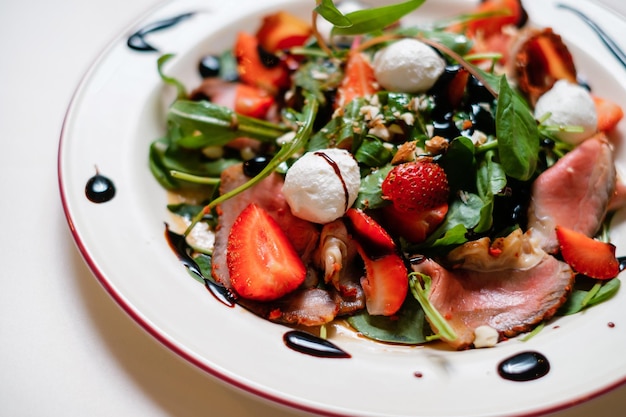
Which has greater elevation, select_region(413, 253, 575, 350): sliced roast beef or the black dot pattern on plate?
the black dot pattern on plate

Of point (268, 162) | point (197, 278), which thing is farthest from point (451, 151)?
point (197, 278)

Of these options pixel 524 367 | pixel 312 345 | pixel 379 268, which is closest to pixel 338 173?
pixel 379 268

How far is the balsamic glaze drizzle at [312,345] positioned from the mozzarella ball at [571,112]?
1.15m

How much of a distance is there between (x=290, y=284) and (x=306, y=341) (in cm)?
19

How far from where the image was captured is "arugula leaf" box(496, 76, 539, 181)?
1856 mm

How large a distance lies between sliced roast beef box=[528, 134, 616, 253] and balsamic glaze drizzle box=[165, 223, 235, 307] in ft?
3.38

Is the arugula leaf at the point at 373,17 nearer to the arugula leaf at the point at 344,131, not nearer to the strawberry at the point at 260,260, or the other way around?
the arugula leaf at the point at 344,131

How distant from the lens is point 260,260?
1743 mm

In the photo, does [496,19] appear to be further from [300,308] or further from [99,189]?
[99,189]

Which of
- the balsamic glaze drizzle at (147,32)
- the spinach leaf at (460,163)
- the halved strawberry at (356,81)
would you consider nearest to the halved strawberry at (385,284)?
the spinach leaf at (460,163)

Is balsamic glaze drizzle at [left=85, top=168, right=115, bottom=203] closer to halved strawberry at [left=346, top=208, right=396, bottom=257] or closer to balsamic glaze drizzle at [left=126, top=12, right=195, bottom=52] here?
balsamic glaze drizzle at [left=126, top=12, right=195, bottom=52]

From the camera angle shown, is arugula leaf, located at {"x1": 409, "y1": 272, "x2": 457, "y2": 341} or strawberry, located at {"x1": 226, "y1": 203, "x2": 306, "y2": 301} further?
strawberry, located at {"x1": 226, "y1": 203, "x2": 306, "y2": 301}

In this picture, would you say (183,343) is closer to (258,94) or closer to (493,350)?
(493,350)

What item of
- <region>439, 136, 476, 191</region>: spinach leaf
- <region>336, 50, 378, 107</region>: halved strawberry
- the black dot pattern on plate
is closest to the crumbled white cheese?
the black dot pattern on plate
